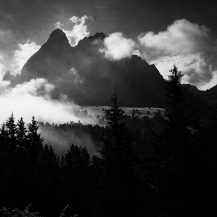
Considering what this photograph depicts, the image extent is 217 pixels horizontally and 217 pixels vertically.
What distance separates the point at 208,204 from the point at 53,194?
1984 cm

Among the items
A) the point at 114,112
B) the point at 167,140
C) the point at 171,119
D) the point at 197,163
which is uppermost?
the point at 114,112

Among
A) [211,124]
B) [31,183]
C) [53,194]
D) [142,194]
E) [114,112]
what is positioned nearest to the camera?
[211,124]

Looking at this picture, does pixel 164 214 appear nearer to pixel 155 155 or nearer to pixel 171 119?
pixel 155 155

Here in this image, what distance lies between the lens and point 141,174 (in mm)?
22703

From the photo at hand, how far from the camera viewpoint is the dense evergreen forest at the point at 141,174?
17672 mm

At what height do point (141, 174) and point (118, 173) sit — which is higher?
point (118, 173)

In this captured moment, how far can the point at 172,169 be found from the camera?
1780cm

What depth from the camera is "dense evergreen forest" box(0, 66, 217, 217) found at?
58.0 ft

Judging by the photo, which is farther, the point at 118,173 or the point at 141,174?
the point at 118,173

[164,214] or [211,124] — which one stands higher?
[211,124]

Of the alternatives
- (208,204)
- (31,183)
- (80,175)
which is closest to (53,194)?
(31,183)

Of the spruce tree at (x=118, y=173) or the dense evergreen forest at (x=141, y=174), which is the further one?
the spruce tree at (x=118, y=173)

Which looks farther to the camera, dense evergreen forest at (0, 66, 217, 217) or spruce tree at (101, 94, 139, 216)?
spruce tree at (101, 94, 139, 216)

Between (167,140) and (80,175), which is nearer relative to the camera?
(167,140)
